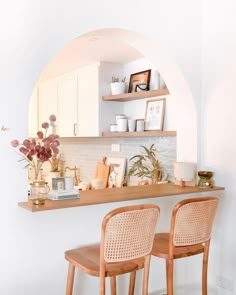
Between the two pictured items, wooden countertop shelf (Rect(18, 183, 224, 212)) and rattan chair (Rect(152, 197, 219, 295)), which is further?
rattan chair (Rect(152, 197, 219, 295))

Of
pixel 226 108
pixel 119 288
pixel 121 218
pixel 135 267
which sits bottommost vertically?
pixel 119 288

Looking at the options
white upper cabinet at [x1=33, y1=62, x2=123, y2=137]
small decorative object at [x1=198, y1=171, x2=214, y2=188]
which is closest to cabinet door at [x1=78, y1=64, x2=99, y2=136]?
white upper cabinet at [x1=33, y1=62, x2=123, y2=137]

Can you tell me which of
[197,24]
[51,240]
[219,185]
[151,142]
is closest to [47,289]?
[51,240]

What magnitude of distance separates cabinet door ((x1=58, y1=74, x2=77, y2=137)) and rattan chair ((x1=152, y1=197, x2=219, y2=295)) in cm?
260

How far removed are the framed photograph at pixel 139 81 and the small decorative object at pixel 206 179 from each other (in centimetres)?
131

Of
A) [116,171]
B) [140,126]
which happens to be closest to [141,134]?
[140,126]

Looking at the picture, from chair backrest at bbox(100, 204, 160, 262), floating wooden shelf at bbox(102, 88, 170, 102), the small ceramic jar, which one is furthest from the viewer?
the small ceramic jar

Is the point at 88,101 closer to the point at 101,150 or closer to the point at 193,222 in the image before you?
the point at 101,150

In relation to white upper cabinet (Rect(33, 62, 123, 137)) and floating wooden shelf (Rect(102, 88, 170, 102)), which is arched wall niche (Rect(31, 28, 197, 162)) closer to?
floating wooden shelf (Rect(102, 88, 170, 102))

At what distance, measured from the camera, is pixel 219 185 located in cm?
296

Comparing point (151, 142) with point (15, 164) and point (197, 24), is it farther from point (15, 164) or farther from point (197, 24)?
point (15, 164)

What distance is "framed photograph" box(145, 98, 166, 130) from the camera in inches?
149

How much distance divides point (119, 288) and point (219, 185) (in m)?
1.11

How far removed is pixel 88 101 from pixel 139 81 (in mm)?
775
